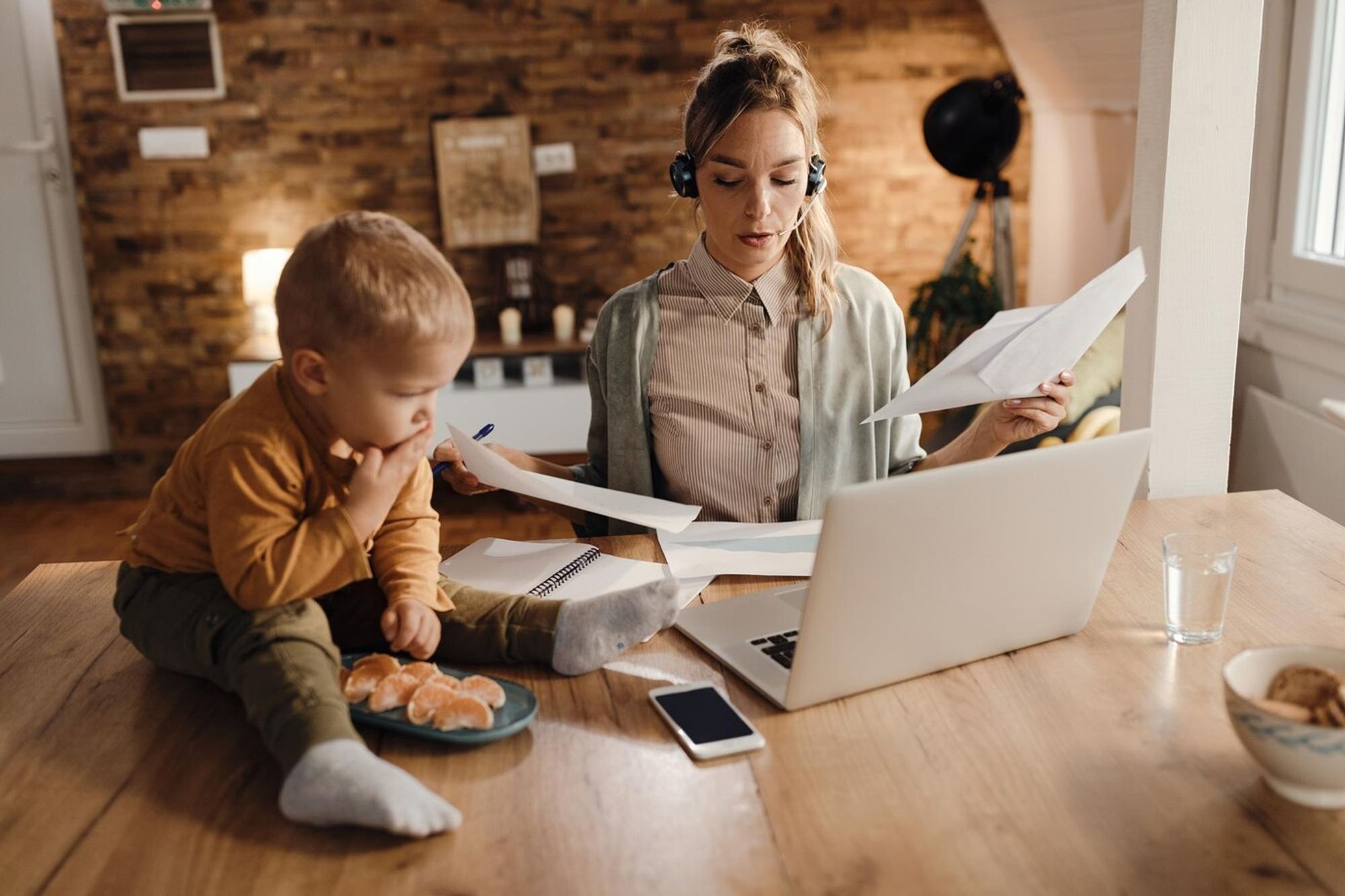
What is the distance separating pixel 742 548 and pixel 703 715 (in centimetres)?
42

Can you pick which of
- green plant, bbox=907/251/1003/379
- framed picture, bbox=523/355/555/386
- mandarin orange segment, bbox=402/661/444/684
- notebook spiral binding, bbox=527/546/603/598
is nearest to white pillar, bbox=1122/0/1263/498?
notebook spiral binding, bbox=527/546/603/598

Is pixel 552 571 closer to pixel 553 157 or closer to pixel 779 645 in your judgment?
pixel 779 645

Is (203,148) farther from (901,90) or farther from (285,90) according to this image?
(901,90)

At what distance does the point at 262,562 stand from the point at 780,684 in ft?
1.51

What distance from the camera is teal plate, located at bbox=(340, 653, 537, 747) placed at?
3.19 ft

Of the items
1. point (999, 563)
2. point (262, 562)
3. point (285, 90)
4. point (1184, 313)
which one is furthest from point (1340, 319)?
point (285, 90)

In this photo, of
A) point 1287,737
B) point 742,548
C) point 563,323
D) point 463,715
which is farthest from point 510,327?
point 1287,737

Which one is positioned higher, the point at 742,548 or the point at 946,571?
the point at 946,571

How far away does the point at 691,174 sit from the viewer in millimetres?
1671

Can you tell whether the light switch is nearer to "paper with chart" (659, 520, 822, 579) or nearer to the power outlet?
the power outlet

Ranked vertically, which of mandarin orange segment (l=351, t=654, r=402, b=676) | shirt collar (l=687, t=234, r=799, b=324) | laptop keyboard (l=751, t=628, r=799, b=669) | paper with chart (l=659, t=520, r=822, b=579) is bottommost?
laptop keyboard (l=751, t=628, r=799, b=669)

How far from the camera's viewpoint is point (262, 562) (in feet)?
3.24

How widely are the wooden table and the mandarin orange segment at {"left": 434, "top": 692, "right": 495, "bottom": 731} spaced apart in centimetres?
2

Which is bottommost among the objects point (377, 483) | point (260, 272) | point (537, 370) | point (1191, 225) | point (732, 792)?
point (537, 370)
